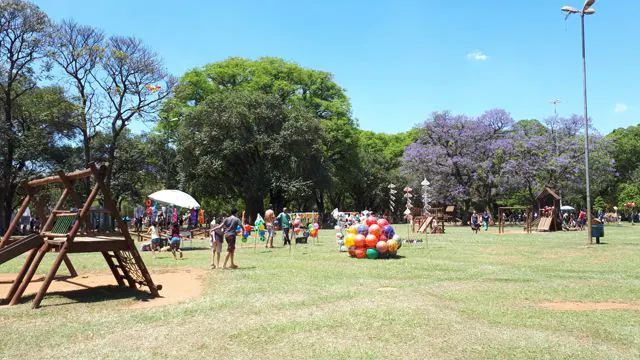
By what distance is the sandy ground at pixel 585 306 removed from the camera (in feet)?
27.5

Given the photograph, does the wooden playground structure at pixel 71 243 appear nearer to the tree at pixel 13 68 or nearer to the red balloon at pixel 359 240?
the red balloon at pixel 359 240

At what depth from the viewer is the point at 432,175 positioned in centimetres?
4684

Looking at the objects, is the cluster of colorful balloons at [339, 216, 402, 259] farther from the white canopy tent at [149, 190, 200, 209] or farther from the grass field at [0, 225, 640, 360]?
the white canopy tent at [149, 190, 200, 209]

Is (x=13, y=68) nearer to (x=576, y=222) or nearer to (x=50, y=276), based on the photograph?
(x=50, y=276)

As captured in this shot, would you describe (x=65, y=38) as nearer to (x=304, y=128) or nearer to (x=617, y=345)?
(x=304, y=128)

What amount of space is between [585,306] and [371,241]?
8.53 metres

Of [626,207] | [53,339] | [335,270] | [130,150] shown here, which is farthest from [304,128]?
[626,207]

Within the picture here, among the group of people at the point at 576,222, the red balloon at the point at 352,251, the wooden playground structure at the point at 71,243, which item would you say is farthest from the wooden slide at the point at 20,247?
the group of people at the point at 576,222

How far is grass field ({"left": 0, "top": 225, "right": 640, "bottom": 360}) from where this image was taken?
6070 mm

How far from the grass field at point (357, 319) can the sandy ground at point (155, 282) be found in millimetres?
380

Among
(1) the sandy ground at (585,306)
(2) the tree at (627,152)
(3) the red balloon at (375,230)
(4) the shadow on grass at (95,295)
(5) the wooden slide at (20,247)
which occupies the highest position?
(2) the tree at (627,152)

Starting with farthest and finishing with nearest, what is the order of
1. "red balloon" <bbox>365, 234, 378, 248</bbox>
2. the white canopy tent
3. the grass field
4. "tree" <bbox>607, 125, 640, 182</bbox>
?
1. "tree" <bbox>607, 125, 640, 182</bbox>
2. the white canopy tent
3. "red balloon" <bbox>365, 234, 378, 248</bbox>
4. the grass field

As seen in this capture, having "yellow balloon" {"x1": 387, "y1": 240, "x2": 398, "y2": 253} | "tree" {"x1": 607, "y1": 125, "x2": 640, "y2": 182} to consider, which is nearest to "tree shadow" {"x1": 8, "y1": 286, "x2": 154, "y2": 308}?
"yellow balloon" {"x1": 387, "y1": 240, "x2": 398, "y2": 253}

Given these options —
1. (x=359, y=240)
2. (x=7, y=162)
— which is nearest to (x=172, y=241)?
(x=359, y=240)
